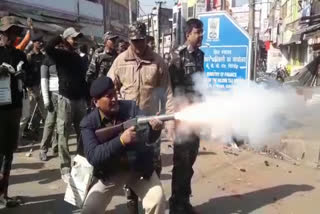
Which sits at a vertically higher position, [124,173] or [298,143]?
[124,173]

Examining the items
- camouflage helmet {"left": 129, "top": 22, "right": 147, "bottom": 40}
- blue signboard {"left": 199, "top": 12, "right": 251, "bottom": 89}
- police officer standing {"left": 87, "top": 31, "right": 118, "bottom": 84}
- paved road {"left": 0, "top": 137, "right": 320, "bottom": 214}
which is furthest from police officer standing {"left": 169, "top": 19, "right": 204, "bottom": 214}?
blue signboard {"left": 199, "top": 12, "right": 251, "bottom": 89}

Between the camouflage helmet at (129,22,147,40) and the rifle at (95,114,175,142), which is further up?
the camouflage helmet at (129,22,147,40)

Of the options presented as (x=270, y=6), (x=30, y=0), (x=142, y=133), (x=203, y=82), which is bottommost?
(x=142, y=133)

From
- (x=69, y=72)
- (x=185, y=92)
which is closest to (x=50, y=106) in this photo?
(x=69, y=72)

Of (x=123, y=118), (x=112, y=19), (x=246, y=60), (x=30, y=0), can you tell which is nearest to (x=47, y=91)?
(x=123, y=118)

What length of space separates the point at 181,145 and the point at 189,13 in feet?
144

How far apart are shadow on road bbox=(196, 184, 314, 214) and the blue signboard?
276 cm

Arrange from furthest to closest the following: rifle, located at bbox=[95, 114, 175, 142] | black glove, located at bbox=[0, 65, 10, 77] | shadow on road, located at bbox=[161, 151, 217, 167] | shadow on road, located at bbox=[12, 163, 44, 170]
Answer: shadow on road, located at bbox=[161, 151, 217, 167] < shadow on road, located at bbox=[12, 163, 44, 170] < black glove, located at bbox=[0, 65, 10, 77] < rifle, located at bbox=[95, 114, 175, 142]

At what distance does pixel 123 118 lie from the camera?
134 inches

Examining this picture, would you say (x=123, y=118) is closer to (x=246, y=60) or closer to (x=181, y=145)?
(x=181, y=145)

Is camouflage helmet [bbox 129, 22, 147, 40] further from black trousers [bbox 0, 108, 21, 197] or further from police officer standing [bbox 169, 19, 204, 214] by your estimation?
black trousers [bbox 0, 108, 21, 197]

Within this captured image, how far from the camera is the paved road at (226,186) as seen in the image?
4.78m

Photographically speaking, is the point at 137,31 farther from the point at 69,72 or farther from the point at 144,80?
the point at 69,72

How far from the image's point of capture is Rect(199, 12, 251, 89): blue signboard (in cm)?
788
